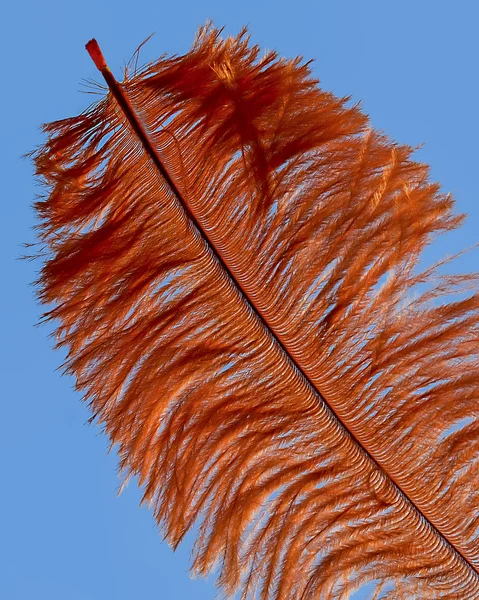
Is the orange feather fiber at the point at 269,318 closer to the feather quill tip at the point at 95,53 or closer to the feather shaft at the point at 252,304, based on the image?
the feather shaft at the point at 252,304

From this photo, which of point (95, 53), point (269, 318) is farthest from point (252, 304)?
point (95, 53)

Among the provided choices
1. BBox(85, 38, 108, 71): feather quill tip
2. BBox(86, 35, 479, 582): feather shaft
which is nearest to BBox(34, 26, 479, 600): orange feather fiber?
BBox(86, 35, 479, 582): feather shaft

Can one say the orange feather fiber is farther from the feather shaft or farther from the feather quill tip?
the feather quill tip

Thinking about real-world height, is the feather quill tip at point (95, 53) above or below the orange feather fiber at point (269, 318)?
above

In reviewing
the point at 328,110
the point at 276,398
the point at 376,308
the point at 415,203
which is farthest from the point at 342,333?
the point at 328,110

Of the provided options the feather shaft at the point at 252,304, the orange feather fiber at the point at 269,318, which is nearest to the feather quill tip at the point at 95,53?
the feather shaft at the point at 252,304

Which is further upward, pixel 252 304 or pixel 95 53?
pixel 95 53

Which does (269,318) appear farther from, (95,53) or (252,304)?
(95,53)

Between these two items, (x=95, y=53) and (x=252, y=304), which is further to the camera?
(x=252, y=304)

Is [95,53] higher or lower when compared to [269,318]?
higher

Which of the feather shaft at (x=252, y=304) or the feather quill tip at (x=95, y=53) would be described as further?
the feather shaft at (x=252, y=304)
